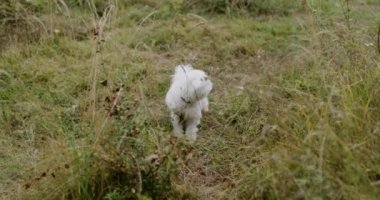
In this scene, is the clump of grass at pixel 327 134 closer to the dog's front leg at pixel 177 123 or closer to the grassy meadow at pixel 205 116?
the grassy meadow at pixel 205 116

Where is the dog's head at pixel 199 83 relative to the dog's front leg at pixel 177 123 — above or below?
above

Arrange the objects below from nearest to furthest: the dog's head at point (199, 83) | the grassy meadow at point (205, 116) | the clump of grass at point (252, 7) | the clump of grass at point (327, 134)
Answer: the clump of grass at point (327, 134)
the grassy meadow at point (205, 116)
the dog's head at point (199, 83)
the clump of grass at point (252, 7)

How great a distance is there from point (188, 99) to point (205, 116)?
0.59 metres

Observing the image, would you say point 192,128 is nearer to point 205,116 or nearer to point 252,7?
point 205,116

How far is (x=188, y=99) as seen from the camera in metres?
3.63

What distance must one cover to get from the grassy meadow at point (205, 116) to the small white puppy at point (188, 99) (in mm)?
134

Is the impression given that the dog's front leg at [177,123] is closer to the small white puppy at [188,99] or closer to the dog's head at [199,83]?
the small white puppy at [188,99]

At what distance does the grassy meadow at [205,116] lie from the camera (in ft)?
9.28

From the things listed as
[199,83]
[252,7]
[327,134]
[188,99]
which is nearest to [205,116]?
[188,99]

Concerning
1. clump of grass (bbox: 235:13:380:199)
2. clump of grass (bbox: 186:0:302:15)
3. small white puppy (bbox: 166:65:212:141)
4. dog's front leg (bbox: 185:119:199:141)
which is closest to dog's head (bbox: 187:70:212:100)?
small white puppy (bbox: 166:65:212:141)

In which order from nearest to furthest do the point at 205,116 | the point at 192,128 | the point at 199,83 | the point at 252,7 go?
the point at 199,83
the point at 192,128
the point at 205,116
the point at 252,7

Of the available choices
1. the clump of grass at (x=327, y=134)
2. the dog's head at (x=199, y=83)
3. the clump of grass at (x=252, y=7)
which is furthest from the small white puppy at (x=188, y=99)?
the clump of grass at (x=252, y=7)

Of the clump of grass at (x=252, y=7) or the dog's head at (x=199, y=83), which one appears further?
the clump of grass at (x=252, y=7)

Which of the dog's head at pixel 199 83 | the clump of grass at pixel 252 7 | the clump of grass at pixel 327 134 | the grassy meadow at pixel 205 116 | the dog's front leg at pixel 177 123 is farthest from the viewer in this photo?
the clump of grass at pixel 252 7
